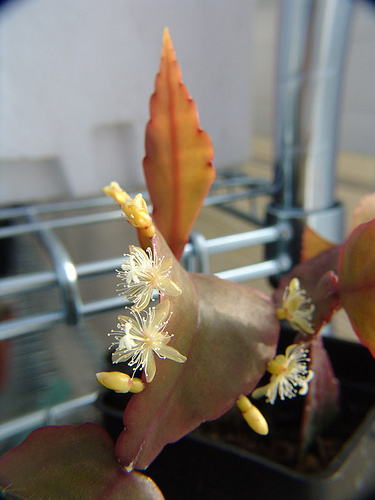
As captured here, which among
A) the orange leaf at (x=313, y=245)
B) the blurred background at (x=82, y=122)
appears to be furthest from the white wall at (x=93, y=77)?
the orange leaf at (x=313, y=245)

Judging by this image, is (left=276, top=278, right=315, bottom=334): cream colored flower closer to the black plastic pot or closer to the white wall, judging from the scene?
the black plastic pot

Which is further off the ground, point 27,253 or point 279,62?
point 279,62

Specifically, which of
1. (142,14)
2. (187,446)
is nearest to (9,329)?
(187,446)

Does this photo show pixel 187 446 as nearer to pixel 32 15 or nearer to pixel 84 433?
pixel 84 433

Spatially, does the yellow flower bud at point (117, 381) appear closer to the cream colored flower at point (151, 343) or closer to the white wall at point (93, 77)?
the cream colored flower at point (151, 343)

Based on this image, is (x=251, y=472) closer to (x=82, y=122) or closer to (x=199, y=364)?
(x=199, y=364)

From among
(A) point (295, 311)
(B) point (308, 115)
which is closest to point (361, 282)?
(A) point (295, 311)

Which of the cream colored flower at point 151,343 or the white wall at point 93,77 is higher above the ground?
the white wall at point 93,77

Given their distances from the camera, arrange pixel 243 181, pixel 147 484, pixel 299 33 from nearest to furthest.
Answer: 1. pixel 147 484
2. pixel 299 33
3. pixel 243 181
